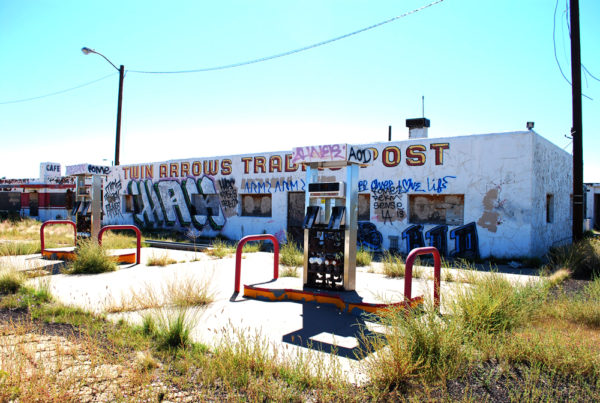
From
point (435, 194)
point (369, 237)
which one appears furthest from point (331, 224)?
point (369, 237)

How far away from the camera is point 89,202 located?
12242 millimetres

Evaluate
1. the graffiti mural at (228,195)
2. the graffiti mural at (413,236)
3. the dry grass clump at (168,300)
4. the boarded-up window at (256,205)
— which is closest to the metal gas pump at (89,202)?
the dry grass clump at (168,300)

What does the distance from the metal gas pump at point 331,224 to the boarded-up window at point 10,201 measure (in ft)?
131

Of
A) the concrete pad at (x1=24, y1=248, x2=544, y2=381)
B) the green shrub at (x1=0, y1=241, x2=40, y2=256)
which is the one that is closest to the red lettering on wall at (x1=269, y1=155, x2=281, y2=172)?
the concrete pad at (x1=24, y1=248, x2=544, y2=381)

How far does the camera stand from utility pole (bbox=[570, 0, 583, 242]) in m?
11.6

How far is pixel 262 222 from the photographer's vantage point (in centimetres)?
Answer: 1862

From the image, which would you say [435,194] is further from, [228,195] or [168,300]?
[168,300]

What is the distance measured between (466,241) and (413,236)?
170 centimetres

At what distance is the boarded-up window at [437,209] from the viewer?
13938 mm

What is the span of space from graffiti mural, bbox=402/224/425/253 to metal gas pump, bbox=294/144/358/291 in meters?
7.79

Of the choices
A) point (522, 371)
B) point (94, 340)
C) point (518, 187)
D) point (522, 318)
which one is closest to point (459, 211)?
point (518, 187)

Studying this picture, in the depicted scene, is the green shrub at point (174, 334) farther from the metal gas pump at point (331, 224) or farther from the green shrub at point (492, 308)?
the green shrub at point (492, 308)

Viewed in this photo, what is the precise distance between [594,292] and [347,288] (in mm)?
3505

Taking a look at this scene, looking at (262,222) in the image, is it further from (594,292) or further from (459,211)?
(594,292)
